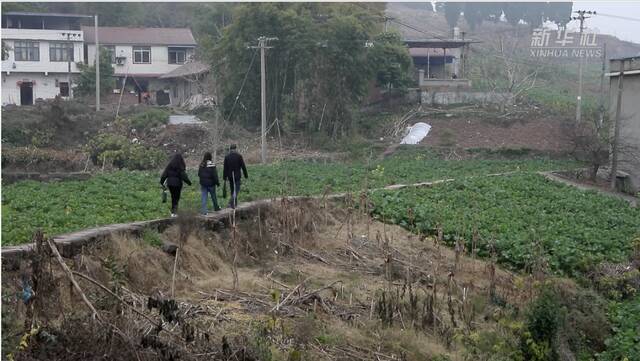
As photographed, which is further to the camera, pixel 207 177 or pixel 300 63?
pixel 300 63

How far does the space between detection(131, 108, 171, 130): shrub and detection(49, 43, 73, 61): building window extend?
38.4 feet

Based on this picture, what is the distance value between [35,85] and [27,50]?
2.10 metres

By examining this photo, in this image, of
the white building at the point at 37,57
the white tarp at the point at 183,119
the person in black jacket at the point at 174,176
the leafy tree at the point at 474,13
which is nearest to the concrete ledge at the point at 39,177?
the person in black jacket at the point at 174,176

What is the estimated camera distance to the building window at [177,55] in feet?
176

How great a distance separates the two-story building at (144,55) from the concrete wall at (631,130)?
30.4 m

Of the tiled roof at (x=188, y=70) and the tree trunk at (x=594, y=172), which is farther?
the tiled roof at (x=188, y=70)

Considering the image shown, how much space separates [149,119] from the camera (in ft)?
127

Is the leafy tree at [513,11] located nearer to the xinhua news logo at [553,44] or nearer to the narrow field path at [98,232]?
the xinhua news logo at [553,44]

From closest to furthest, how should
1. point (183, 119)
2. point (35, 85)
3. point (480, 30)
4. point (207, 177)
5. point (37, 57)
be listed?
point (207, 177) < point (183, 119) < point (37, 57) < point (35, 85) < point (480, 30)

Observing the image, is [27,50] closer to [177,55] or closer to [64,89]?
[64,89]

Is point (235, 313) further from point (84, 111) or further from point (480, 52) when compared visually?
point (480, 52)

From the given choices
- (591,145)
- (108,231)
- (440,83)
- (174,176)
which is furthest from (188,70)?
(108,231)

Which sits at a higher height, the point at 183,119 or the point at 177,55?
the point at 177,55

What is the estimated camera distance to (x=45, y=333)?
25.8 feet
